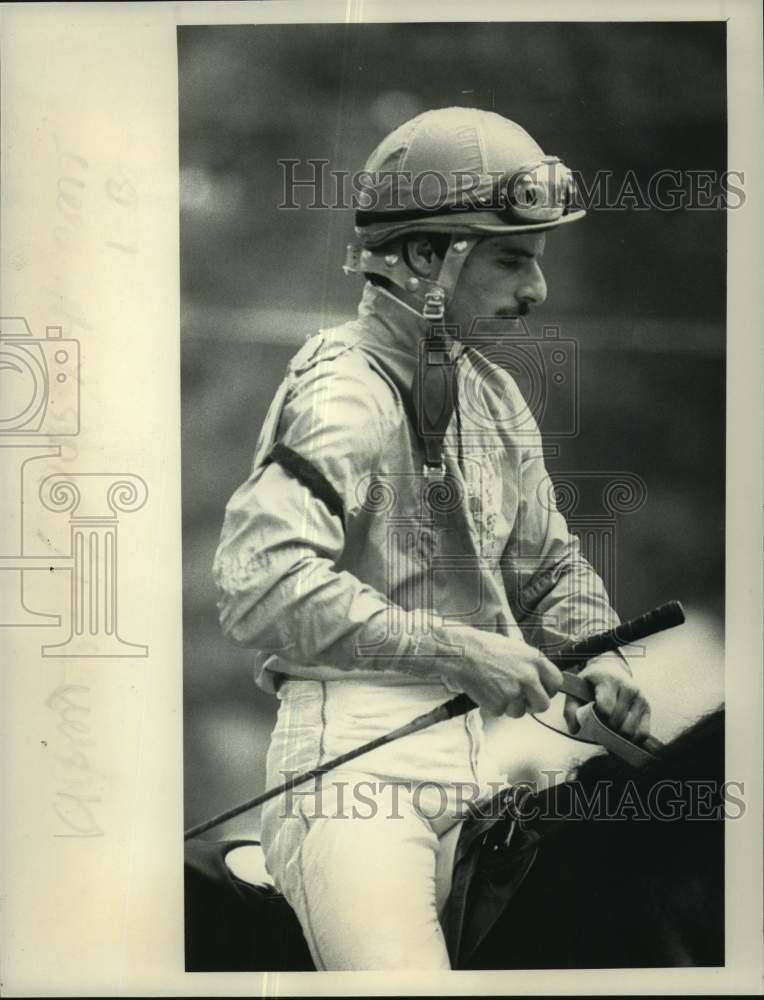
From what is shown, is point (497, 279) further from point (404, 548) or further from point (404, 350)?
point (404, 548)

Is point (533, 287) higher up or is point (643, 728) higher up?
point (533, 287)

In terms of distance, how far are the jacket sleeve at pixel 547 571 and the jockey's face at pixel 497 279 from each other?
0.24m

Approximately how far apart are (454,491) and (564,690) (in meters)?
0.43

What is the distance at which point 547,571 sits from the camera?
A: 2277mm

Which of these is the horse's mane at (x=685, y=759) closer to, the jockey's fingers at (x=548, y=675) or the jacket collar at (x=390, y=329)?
the jockey's fingers at (x=548, y=675)

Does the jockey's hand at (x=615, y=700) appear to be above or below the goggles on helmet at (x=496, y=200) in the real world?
below

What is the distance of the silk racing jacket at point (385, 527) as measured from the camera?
2197 mm

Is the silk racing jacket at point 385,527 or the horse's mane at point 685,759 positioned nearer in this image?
the silk racing jacket at point 385,527

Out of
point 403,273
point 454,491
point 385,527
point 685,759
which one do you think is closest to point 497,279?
point 403,273

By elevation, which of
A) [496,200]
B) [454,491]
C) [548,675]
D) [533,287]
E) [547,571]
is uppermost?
[496,200]

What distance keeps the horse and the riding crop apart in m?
0.10

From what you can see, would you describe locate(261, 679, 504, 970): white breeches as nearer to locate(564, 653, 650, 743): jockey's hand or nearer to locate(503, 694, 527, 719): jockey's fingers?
locate(503, 694, 527, 719): jockey's fingers

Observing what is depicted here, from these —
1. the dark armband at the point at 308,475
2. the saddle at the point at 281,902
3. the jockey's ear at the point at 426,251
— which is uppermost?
the jockey's ear at the point at 426,251

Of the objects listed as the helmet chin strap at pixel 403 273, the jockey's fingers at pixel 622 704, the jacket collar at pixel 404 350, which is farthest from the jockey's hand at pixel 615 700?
the helmet chin strap at pixel 403 273
